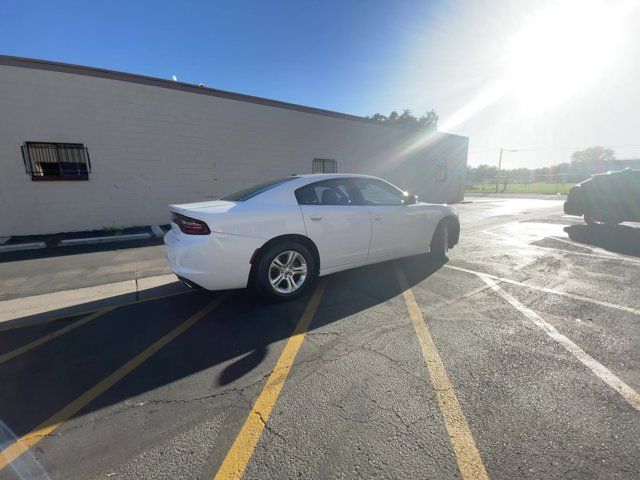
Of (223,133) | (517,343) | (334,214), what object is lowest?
(517,343)

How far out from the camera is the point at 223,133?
10.6m

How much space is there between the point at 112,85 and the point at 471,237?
1096 cm

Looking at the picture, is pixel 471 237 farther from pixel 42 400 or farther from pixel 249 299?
pixel 42 400

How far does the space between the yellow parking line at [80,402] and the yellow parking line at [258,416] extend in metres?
1.18

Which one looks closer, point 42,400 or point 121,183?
point 42,400

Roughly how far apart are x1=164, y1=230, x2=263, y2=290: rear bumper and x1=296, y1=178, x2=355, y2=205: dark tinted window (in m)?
0.90

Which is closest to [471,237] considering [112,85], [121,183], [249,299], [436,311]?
[436,311]

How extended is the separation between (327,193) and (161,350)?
2692 mm

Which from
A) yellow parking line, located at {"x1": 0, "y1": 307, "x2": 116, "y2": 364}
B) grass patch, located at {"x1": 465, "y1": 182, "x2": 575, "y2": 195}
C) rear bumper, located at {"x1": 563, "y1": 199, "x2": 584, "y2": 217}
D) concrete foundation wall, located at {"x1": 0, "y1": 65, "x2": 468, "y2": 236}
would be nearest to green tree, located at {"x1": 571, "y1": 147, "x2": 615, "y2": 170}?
grass patch, located at {"x1": 465, "y1": 182, "x2": 575, "y2": 195}

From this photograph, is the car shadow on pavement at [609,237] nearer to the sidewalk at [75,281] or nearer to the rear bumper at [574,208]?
the rear bumper at [574,208]

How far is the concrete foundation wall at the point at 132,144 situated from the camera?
7992mm

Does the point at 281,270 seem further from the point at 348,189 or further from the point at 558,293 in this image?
the point at 558,293

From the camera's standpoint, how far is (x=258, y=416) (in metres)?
1.99

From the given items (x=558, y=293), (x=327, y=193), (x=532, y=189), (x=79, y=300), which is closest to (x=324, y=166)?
(x=327, y=193)
